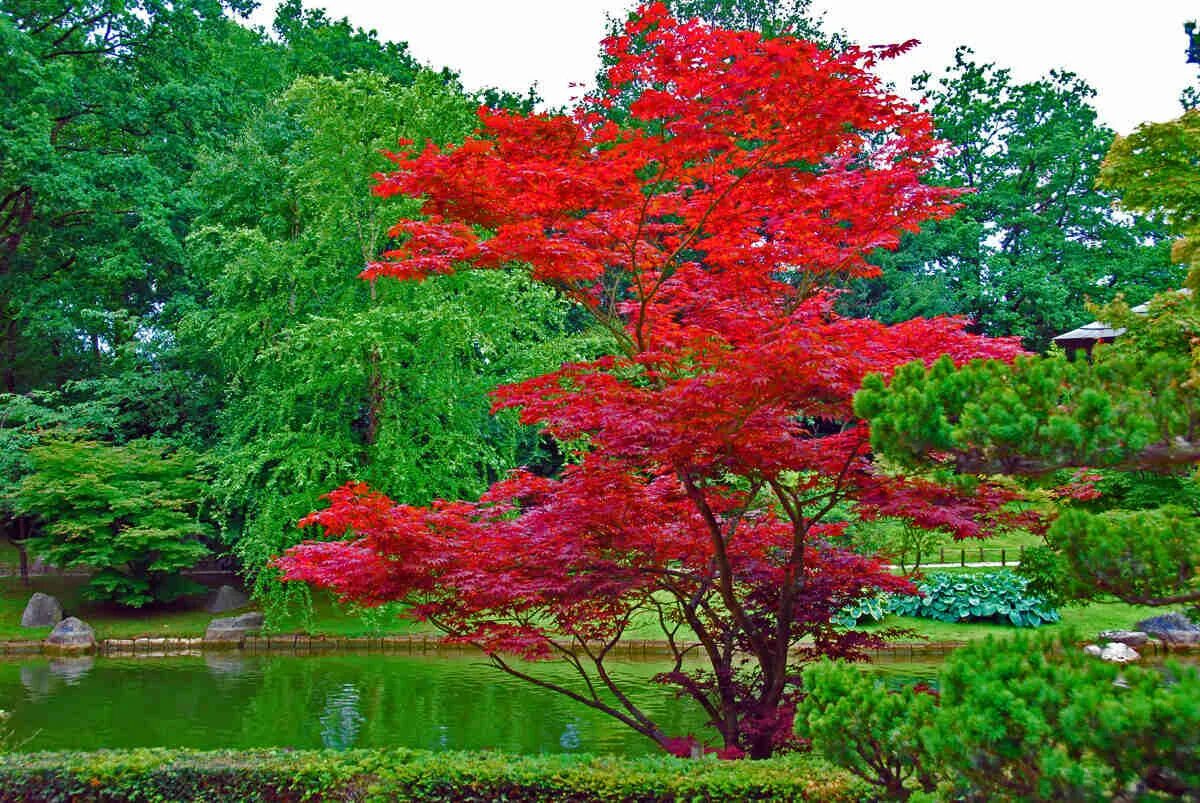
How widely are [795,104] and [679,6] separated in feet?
71.3

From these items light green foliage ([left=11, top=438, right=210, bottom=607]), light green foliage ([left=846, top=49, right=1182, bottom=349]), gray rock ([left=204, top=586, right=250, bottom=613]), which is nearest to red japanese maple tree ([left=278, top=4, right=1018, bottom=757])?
light green foliage ([left=11, top=438, right=210, bottom=607])

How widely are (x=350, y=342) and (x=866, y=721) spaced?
10022 mm

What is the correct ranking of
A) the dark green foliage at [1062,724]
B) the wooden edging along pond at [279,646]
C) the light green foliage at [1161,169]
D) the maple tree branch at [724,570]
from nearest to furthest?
1. the dark green foliage at [1062,724]
2. the maple tree branch at [724,570]
3. the light green foliage at [1161,169]
4. the wooden edging along pond at [279,646]

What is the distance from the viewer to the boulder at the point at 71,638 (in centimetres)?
1298

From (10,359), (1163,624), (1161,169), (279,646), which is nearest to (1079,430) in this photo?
(1161,169)

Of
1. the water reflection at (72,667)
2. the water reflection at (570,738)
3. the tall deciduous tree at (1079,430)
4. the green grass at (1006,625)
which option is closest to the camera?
the tall deciduous tree at (1079,430)

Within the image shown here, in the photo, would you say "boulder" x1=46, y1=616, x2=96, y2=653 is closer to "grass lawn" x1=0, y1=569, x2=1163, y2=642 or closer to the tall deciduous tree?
"grass lawn" x1=0, y1=569, x2=1163, y2=642

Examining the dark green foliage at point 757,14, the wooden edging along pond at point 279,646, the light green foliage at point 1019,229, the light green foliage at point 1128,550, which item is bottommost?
the wooden edging along pond at point 279,646

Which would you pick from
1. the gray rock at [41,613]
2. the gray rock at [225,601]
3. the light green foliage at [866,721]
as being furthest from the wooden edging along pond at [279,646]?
the light green foliage at [866,721]

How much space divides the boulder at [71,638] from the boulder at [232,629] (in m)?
1.61

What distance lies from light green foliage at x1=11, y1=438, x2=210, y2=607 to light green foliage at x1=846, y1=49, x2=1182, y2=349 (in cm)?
1579

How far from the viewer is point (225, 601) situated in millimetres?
14781

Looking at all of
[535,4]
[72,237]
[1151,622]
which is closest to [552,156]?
[535,4]

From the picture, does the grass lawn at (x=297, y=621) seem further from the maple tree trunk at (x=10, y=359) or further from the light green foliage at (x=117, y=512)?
the maple tree trunk at (x=10, y=359)
